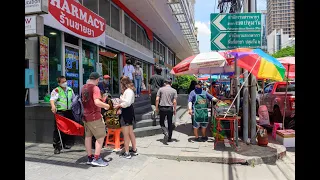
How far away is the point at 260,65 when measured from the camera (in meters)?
5.85

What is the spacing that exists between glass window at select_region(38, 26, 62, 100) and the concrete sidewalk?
331 centimetres

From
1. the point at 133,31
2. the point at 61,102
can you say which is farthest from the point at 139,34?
the point at 61,102

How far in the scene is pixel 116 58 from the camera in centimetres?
1316

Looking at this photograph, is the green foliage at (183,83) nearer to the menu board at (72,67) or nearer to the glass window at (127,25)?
the glass window at (127,25)

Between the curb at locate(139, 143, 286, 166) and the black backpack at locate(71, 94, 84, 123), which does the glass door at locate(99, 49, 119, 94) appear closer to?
the black backpack at locate(71, 94, 84, 123)

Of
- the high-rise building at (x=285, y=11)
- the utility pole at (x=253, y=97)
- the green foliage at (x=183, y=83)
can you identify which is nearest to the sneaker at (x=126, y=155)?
the utility pole at (x=253, y=97)

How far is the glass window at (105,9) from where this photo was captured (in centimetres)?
1127

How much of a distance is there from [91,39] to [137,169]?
19.4ft

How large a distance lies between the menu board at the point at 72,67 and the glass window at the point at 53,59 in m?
0.44

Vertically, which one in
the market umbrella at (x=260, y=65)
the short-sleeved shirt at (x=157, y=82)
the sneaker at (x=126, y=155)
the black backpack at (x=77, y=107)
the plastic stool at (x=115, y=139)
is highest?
the market umbrella at (x=260, y=65)

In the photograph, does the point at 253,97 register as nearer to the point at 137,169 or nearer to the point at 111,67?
the point at 137,169
